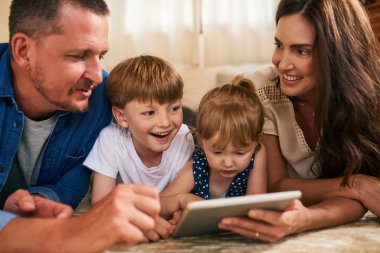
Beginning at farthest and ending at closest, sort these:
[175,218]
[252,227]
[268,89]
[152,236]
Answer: [268,89]
[175,218]
[152,236]
[252,227]

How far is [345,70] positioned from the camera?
1.59 m

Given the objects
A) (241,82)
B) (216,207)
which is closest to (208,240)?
(216,207)

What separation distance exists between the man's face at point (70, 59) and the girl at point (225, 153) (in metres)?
0.39

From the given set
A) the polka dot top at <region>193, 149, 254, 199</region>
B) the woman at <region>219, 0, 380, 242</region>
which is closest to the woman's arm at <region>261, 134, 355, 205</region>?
the woman at <region>219, 0, 380, 242</region>

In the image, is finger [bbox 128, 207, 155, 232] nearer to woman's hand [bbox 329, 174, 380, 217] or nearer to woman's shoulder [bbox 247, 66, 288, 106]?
woman's hand [bbox 329, 174, 380, 217]

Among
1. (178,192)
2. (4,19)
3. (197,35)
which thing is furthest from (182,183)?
(197,35)

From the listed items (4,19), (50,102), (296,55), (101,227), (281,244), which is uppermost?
(4,19)

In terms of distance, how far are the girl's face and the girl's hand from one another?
29 cm

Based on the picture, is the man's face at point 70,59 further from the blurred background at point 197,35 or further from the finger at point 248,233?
the blurred background at point 197,35

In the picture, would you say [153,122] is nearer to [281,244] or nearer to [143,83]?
[143,83]

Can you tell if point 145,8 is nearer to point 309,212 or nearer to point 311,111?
point 311,111

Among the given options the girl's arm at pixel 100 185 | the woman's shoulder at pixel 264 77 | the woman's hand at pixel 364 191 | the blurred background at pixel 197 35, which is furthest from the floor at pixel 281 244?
the blurred background at pixel 197 35

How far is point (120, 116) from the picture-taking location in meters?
1.67

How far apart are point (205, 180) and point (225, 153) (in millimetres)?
154
